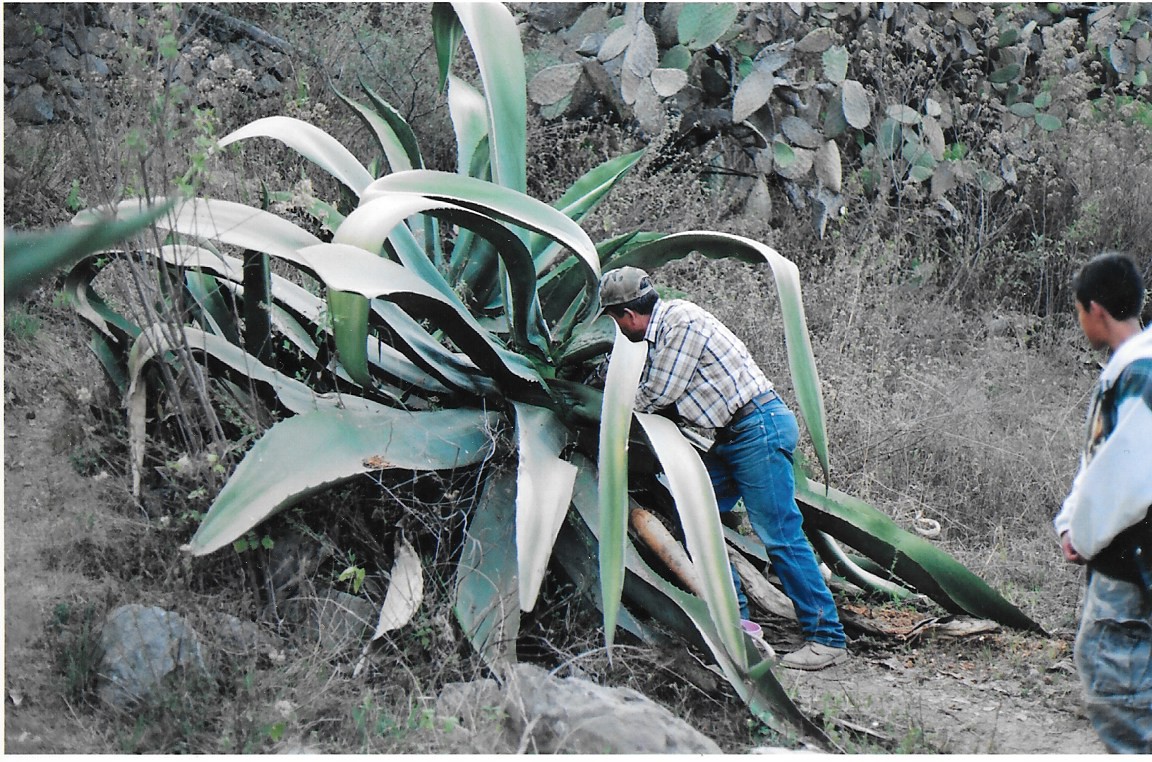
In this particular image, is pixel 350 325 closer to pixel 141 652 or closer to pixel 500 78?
pixel 141 652

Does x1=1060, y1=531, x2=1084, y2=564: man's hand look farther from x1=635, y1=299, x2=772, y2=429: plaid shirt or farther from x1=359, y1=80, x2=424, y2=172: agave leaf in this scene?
x1=359, y1=80, x2=424, y2=172: agave leaf

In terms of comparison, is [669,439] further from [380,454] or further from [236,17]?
[236,17]

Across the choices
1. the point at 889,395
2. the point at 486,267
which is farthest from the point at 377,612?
the point at 889,395

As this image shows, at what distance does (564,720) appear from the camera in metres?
2.80

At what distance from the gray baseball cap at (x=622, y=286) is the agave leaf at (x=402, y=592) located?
0.98 m

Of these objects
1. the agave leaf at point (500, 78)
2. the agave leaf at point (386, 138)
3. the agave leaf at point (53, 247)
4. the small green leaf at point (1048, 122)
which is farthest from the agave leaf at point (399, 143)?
the small green leaf at point (1048, 122)

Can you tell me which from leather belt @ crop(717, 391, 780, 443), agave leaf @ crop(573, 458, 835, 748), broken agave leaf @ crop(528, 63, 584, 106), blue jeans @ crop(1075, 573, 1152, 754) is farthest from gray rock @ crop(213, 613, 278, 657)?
broken agave leaf @ crop(528, 63, 584, 106)

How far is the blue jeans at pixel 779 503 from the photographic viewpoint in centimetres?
367

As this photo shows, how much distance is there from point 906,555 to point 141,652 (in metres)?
2.39

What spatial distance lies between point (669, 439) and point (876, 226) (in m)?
3.81

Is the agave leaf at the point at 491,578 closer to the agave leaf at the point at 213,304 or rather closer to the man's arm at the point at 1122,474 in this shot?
the agave leaf at the point at 213,304

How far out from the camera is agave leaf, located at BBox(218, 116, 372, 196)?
360cm

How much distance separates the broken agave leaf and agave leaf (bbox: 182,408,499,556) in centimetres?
290

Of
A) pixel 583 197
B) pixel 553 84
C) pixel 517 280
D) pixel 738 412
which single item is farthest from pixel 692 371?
pixel 553 84
